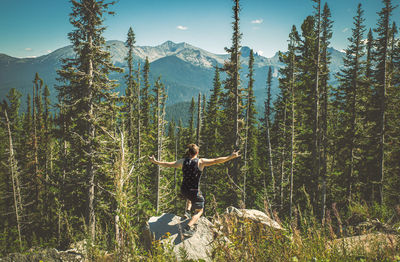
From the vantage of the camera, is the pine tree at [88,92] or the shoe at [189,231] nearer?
the shoe at [189,231]

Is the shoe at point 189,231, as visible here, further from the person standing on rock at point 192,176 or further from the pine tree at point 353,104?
the pine tree at point 353,104

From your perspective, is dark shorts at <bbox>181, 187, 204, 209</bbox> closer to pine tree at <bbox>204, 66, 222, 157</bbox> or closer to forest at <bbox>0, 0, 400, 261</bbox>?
forest at <bbox>0, 0, 400, 261</bbox>

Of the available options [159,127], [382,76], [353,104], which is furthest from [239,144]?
[382,76]

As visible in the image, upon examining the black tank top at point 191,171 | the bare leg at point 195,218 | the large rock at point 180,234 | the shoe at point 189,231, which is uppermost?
the black tank top at point 191,171

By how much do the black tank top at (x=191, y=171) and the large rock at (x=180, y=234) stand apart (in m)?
0.98

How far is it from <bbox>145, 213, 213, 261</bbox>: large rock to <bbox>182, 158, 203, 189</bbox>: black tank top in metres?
0.98

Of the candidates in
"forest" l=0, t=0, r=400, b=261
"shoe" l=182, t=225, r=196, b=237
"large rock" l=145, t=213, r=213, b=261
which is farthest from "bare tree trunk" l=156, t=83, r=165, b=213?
"shoe" l=182, t=225, r=196, b=237

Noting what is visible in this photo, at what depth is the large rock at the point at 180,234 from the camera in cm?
478

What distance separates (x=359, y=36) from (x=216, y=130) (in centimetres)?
1614

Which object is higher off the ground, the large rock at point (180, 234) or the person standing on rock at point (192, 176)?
the person standing on rock at point (192, 176)

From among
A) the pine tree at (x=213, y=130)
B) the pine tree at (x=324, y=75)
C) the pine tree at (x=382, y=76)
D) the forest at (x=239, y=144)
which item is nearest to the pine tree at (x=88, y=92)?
the forest at (x=239, y=144)

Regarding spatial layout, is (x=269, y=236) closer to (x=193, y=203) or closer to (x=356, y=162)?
(x=193, y=203)

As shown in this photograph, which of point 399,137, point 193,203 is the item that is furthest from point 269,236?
point 399,137

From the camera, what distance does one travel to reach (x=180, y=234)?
5.20 m
